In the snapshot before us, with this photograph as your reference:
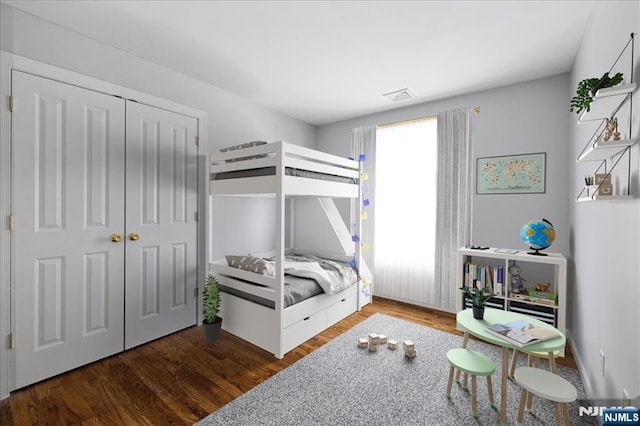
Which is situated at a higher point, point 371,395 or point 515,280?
point 515,280

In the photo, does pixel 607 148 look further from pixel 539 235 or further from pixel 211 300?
pixel 211 300

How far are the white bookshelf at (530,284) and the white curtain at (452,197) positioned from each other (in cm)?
26

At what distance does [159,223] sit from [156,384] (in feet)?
4.45

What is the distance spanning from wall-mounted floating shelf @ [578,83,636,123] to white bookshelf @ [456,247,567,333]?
148cm

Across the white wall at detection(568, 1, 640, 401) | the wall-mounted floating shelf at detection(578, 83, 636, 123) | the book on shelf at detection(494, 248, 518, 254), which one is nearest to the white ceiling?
the white wall at detection(568, 1, 640, 401)

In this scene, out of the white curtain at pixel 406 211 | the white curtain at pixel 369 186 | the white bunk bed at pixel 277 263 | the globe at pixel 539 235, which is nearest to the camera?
the white bunk bed at pixel 277 263

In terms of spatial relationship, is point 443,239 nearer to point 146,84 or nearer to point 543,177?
point 543,177

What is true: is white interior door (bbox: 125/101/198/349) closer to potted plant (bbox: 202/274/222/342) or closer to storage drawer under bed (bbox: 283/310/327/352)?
potted plant (bbox: 202/274/222/342)

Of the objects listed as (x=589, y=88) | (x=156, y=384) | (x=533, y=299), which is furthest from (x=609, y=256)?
(x=156, y=384)

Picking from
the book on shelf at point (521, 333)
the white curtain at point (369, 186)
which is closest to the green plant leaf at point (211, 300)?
the white curtain at point (369, 186)

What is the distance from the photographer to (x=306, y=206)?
401 cm

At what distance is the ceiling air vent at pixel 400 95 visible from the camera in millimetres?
3184

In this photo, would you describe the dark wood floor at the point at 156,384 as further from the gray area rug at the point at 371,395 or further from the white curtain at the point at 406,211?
the white curtain at the point at 406,211

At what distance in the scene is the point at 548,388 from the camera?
140cm
